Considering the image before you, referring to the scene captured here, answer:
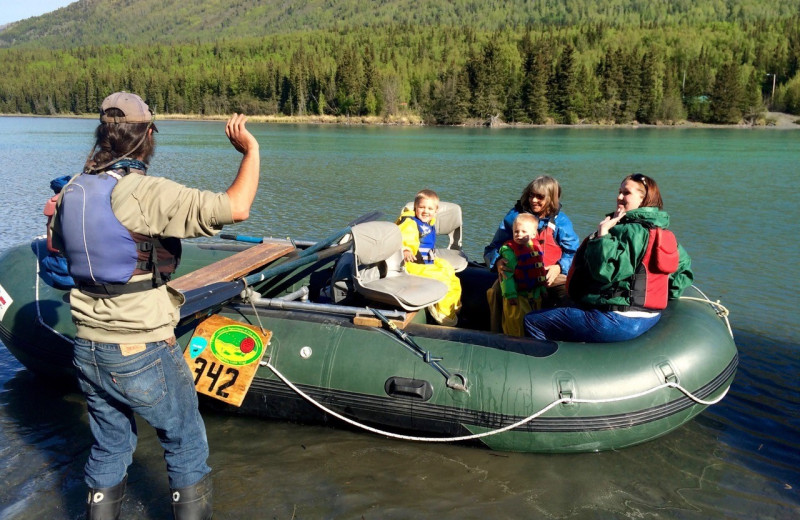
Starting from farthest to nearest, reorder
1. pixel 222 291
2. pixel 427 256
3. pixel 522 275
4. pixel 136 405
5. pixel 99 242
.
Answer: pixel 427 256, pixel 522 275, pixel 222 291, pixel 136 405, pixel 99 242

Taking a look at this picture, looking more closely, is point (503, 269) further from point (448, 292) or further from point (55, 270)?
point (55, 270)

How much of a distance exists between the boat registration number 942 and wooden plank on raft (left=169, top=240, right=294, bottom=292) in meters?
0.44

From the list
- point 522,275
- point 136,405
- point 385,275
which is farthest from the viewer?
point 385,275

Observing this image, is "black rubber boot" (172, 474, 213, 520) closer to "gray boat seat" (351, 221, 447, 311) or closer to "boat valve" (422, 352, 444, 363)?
"boat valve" (422, 352, 444, 363)

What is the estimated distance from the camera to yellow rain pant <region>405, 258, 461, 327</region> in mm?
5738

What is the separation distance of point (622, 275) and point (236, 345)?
117 inches

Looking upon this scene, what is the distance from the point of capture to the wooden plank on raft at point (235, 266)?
17.5 feet

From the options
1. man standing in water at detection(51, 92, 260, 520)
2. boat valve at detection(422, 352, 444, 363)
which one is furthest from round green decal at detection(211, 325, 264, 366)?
man standing in water at detection(51, 92, 260, 520)

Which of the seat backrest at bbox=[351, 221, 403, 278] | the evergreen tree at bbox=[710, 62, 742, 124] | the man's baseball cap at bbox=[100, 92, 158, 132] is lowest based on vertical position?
the seat backrest at bbox=[351, 221, 403, 278]

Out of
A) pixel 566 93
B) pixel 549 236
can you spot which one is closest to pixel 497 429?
pixel 549 236

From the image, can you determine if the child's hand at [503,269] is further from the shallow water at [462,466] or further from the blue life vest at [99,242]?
the blue life vest at [99,242]

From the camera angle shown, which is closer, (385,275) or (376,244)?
(376,244)

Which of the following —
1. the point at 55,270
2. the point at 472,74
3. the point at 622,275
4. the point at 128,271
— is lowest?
the point at 55,270

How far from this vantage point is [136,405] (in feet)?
9.30
